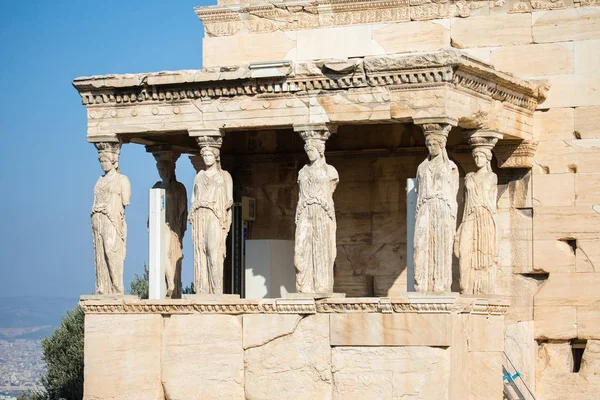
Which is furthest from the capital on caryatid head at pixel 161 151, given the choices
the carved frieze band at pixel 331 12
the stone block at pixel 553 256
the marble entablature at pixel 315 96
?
the stone block at pixel 553 256

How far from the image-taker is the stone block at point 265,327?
17.9 m

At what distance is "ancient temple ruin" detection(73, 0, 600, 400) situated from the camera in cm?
1759

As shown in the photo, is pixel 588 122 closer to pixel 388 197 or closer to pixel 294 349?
pixel 388 197

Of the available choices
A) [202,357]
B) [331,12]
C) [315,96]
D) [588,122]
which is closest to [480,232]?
[588,122]

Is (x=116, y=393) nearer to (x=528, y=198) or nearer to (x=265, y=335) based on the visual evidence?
(x=265, y=335)

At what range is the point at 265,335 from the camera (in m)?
18.0

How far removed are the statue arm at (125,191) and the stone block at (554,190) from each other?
480 cm

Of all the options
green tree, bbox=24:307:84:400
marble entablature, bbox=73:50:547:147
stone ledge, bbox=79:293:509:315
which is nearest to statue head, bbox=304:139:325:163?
marble entablature, bbox=73:50:547:147

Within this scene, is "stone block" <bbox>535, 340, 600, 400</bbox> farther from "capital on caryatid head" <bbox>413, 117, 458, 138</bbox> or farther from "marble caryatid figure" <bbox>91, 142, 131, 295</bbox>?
"marble caryatid figure" <bbox>91, 142, 131, 295</bbox>

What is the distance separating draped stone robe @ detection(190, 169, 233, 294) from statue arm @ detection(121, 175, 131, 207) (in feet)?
3.08

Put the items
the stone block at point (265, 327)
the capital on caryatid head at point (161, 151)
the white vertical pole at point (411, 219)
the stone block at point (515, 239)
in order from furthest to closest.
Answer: the capital on caryatid head at point (161, 151) → the stone block at point (515, 239) → the white vertical pole at point (411, 219) → the stone block at point (265, 327)

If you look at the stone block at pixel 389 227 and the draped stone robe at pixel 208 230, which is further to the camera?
the stone block at pixel 389 227

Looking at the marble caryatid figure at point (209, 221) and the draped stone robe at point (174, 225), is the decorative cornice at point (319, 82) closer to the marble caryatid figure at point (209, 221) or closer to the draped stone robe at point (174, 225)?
the marble caryatid figure at point (209, 221)

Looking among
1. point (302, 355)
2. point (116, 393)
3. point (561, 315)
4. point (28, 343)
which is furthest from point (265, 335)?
point (28, 343)
